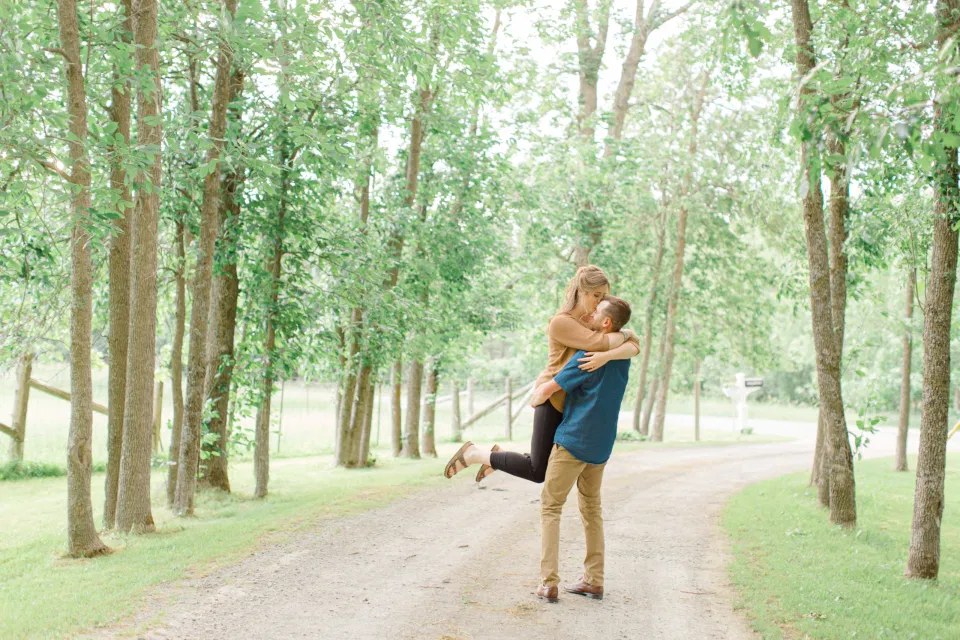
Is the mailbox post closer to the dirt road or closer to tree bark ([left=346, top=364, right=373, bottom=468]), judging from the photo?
tree bark ([left=346, top=364, right=373, bottom=468])

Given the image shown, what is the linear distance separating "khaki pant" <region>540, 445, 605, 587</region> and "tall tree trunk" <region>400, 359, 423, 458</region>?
11.4 metres

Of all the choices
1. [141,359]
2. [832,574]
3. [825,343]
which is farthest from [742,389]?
[141,359]

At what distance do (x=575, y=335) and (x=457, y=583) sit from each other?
2.10 m

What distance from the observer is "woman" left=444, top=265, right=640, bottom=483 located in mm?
5664

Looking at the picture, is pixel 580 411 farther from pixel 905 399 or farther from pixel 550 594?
pixel 905 399

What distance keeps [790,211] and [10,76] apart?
17.0 metres

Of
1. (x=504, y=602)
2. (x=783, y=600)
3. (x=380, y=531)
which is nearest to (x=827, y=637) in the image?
(x=783, y=600)

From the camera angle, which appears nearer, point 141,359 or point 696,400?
point 141,359

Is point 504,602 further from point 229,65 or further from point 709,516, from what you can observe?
point 229,65

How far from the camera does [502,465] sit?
6137mm

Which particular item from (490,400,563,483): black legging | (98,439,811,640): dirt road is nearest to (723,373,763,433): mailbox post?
(98,439,811,640): dirt road

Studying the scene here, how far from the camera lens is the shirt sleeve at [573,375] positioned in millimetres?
5645

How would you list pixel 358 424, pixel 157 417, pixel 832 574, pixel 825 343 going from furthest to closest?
pixel 157 417 < pixel 358 424 < pixel 825 343 < pixel 832 574

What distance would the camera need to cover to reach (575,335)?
5719mm
